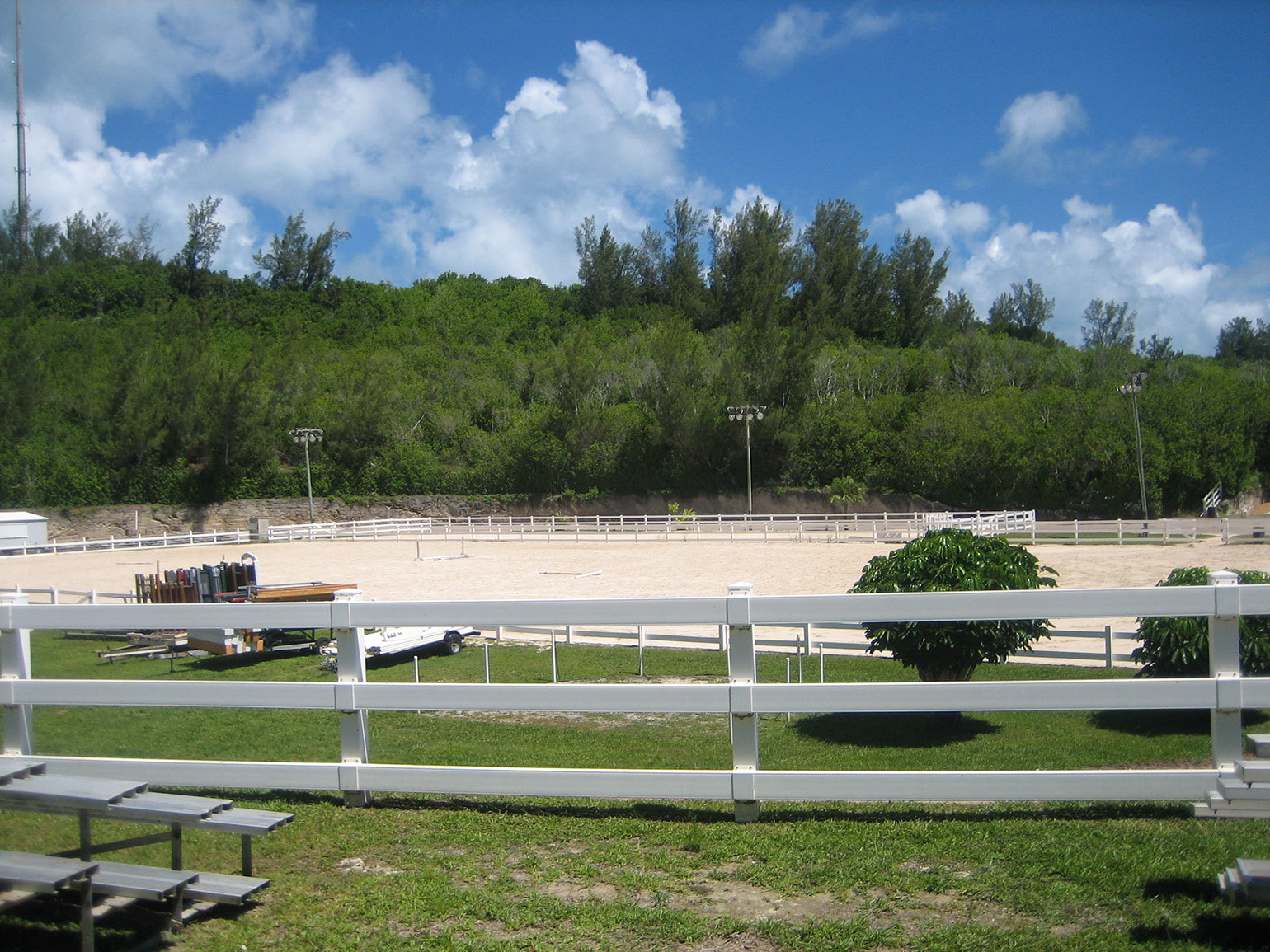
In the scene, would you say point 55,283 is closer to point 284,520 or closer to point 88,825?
point 284,520

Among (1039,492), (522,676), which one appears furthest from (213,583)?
(1039,492)

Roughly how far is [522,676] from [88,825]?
346 centimetres

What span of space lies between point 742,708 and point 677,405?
64.4 metres

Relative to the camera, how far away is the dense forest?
58312 millimetres

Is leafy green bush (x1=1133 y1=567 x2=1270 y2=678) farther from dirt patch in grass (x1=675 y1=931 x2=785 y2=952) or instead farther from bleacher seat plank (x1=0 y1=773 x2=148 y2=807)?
bleacher seat plank (x1=0 y1=773 x2=148 y2=807)

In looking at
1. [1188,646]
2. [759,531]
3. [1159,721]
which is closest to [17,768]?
Result: [1159,721]

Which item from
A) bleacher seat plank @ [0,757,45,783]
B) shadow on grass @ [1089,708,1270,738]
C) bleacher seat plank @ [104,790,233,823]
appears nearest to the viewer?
bleacher seat plank @ [104,790,233,823]

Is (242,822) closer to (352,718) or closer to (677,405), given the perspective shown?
(352,718)

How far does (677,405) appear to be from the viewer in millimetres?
68750

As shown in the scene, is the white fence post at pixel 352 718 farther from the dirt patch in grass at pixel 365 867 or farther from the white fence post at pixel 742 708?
the white fence post at pixel 742 708

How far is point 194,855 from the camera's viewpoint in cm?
443

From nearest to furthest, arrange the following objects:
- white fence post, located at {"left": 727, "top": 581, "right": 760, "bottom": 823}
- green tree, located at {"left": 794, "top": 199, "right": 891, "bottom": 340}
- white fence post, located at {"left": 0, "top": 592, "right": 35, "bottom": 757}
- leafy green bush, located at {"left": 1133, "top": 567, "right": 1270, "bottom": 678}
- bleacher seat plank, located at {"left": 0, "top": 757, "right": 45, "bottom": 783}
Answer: bleacher seat plank, located at {"left": 0, "top": 757, "right": 45, "bottom": 783}
white fence post, located at {"left": 727, "top": 581, "right": 760, "bottom": 823}
white fence post, located at {"left": 0, "top": 592, "right": 35, "bottom": 757}
leafy green bush, located at {"left": 1133, "top": 567, "right": 1270, "bottom": 678}
green tree, located at {"left": 794, "top": 199, "right": 891, "bottom": 340}

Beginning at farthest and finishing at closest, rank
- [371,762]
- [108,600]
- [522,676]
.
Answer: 1. [108,600]
2. [522,676]
3. [371,762]

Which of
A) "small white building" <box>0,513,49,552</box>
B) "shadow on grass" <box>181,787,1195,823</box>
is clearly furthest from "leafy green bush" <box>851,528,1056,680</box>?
"small white building" <box>0,513,49,552</box>
